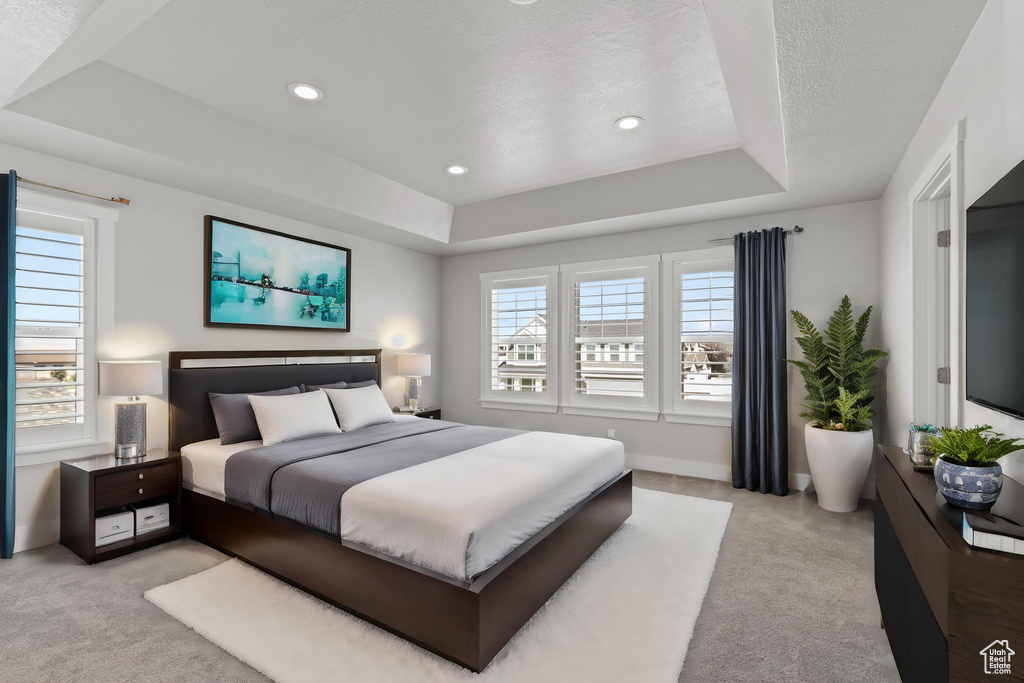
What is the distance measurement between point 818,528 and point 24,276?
17.4 ft

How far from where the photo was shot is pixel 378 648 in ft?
6.69

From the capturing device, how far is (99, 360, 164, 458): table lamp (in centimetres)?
305

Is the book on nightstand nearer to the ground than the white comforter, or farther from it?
farther from it

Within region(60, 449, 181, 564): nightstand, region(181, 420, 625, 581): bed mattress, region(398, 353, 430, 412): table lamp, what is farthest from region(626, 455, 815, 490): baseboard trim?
region(60, 449, 181, 564): nightstand

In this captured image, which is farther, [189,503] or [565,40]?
[189,503]

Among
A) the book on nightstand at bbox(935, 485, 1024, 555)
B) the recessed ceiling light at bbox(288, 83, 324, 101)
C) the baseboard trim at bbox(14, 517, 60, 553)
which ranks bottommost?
the baseboard trim at bbox(14, 517, 60, 553)

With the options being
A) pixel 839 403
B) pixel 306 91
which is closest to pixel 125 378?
pixel 306 91

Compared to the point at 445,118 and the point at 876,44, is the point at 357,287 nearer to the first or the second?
the point at 445,118

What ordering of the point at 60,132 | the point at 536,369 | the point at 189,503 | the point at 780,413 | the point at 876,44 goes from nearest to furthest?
the point at 876,44 → the point at 60,132 → the point at 189,503 → the point at 780,413 → the point at 536,369

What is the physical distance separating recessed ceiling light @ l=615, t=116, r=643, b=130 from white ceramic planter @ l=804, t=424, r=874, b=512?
2.62m

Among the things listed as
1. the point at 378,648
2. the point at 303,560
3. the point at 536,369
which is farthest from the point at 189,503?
the point at 536,369

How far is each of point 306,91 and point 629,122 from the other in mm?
2013

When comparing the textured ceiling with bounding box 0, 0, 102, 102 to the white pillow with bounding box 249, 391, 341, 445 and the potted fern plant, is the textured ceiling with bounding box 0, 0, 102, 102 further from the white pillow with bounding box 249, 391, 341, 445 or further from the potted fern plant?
the potted fern plant

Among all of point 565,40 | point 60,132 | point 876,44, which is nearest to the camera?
point 876,44
